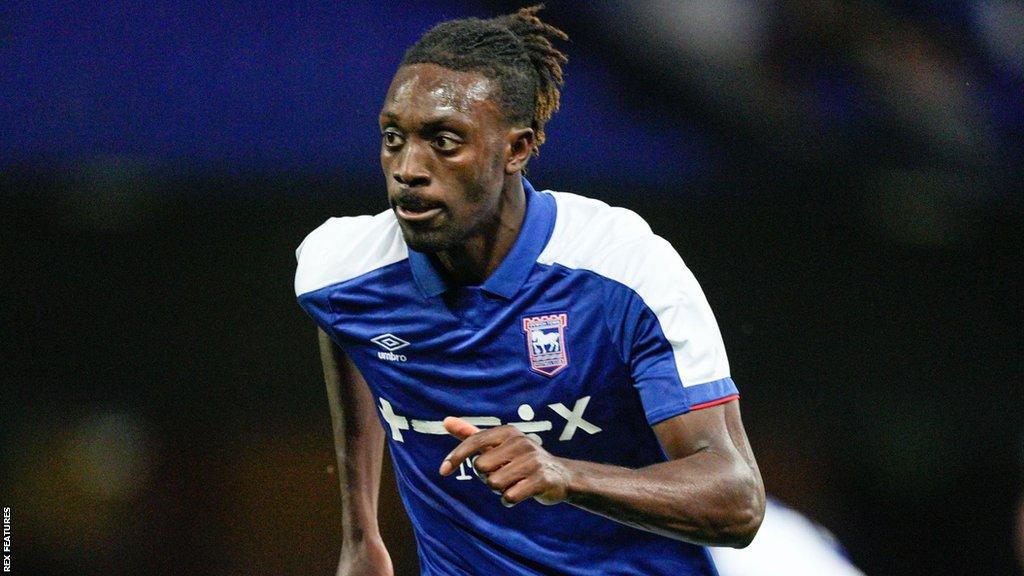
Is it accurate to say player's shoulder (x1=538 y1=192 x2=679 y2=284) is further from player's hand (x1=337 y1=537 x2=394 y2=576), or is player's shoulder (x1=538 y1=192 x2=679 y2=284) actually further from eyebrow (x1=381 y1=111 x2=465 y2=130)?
player's hand (x1=337 y1=537 x2=394 y2=576)

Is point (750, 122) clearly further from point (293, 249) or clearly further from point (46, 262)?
point (46, 262)

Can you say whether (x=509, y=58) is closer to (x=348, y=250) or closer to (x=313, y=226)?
(x=348, y=250)

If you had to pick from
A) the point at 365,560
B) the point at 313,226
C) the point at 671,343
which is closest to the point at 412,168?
the point at 671,343

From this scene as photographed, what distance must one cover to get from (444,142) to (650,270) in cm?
36

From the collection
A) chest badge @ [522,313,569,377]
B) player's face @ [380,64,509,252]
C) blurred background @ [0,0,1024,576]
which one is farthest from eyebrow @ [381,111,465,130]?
blurred background @ [0,0,1024,576]

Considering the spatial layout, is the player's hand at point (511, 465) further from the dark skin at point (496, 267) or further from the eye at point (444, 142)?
the eye at point (444, 142)

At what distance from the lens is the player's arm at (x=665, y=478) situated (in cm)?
141

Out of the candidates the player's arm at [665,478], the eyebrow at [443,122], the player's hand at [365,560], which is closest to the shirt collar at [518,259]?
Answer: the eyebrow at [443,122]

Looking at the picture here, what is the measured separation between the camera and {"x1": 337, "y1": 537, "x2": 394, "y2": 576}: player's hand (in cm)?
220

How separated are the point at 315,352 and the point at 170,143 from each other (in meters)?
0.67

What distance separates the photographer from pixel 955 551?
3152 millimetres

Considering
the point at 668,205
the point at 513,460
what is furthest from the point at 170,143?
the point at 513,460

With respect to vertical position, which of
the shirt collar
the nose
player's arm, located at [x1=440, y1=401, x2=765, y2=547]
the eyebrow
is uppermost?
the eyebrow

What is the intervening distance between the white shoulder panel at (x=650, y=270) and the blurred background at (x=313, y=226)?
128cm
